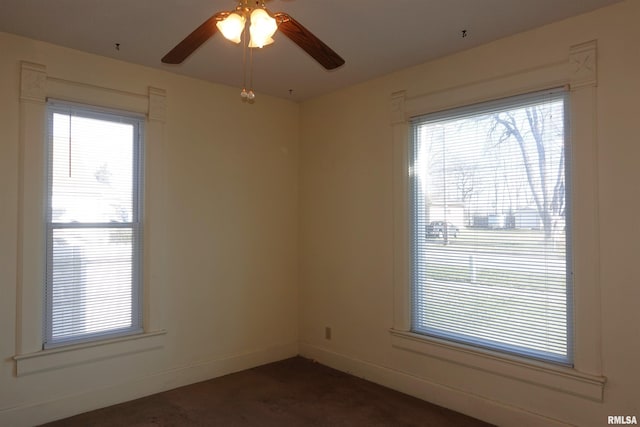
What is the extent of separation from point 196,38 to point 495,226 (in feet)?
7.82

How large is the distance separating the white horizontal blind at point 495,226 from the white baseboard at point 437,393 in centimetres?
40

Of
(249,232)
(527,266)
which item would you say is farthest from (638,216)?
(249,232)

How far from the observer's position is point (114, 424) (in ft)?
10.2

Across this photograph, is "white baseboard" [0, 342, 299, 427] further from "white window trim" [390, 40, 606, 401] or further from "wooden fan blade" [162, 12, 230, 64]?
"wooden fan blade" [162, 12, 230, 64]

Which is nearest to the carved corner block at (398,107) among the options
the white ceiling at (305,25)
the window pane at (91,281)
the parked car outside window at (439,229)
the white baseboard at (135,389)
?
the white ceiling at (305,25)

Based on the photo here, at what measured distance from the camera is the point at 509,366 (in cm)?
304

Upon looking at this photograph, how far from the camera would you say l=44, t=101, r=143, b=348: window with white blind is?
3250 mm

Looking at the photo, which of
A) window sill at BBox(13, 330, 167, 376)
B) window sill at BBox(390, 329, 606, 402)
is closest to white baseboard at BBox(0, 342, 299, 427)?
window sill at BBox(13, 330, 167, 376)

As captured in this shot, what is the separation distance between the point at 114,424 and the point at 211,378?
1.02m

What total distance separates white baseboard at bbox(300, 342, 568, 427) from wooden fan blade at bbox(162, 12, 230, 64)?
9.82 ft

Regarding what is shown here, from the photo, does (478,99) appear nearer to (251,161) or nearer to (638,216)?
(638,216)

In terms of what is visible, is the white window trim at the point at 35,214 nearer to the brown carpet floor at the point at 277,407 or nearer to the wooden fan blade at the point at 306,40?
the brown carpet floor at the point at 277,407

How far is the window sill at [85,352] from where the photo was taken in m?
3.07

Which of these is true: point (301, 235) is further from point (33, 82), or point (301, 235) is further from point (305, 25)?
point (33, 82)
